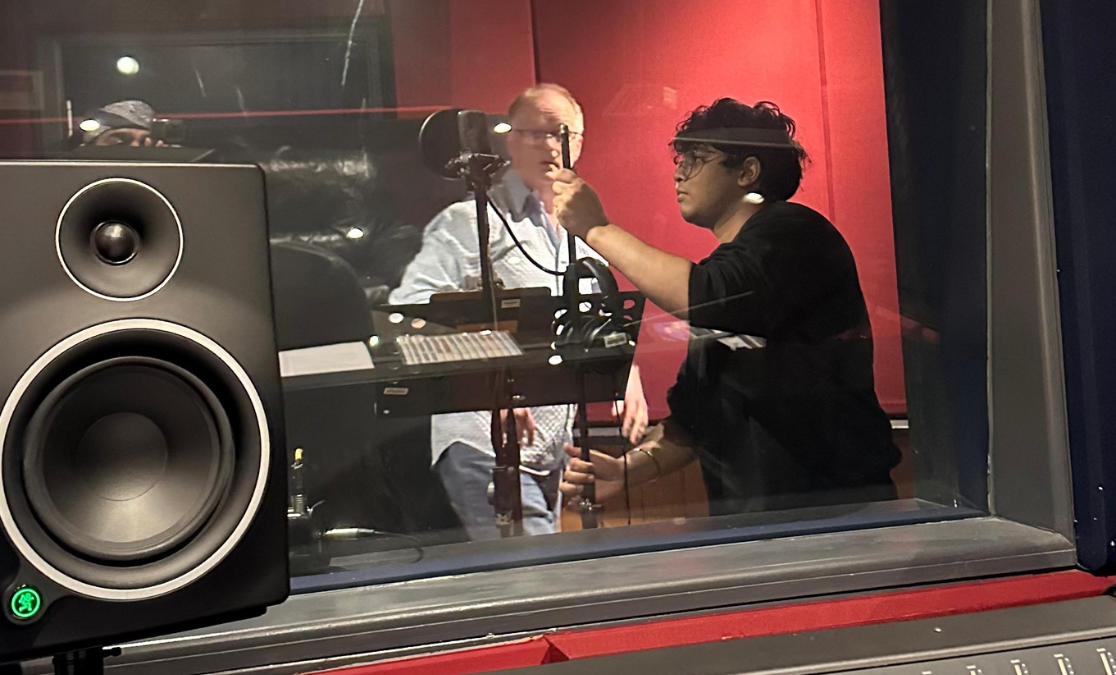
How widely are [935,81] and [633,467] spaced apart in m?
0.68

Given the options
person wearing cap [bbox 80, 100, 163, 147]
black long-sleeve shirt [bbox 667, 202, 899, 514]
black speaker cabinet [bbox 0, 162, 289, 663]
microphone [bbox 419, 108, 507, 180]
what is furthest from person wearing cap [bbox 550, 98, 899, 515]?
black speaker cabinet [bbox 0, 162, 289, 663]

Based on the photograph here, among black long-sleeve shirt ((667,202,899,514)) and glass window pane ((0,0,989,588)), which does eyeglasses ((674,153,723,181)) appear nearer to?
glass window pane ((0,0,989,588))

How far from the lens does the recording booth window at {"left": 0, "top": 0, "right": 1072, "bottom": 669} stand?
1.11 metres

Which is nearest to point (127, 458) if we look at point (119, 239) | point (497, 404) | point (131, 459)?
point (131, 459)

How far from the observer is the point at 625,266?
1.29 metres

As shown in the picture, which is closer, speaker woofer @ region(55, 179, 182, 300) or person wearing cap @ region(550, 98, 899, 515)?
speaker woofer @ region(55, 179, 182, 300)

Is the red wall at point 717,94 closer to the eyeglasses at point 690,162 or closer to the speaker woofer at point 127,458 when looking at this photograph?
the eyeglasses at point 690,162

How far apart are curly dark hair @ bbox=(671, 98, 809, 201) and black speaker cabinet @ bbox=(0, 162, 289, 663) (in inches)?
31.8

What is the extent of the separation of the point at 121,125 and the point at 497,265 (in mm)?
501

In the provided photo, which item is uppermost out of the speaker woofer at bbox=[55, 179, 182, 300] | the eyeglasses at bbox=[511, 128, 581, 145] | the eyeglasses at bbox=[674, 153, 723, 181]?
the eyeglasses at bbox=[511, 128, 581, 145]

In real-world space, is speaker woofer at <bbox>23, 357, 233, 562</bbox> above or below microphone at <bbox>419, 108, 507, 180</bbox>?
below

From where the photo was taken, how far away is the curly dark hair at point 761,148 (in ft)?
4.24

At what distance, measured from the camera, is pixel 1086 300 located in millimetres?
1058

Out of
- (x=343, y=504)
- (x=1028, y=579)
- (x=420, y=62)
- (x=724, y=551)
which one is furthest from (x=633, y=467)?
(x=420, y=62)
